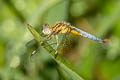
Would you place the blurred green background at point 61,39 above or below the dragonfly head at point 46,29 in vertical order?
below

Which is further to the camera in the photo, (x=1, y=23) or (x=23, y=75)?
(x=1, y=23)

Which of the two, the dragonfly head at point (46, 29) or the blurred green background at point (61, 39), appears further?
the blurred green background at point (61, 39)

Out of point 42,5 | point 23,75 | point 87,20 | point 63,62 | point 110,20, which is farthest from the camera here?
point 87,20

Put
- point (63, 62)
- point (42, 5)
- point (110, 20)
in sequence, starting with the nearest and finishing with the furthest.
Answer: point (63, 62)
point (42, 5)
point (110, 20)

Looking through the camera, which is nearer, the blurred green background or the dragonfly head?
the dragonfly head

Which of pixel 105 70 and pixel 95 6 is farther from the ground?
pixel 95 6

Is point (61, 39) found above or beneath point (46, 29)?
beneath

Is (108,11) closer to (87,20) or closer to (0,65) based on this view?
(87,20)

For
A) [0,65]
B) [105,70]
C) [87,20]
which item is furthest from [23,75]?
[87,20]
